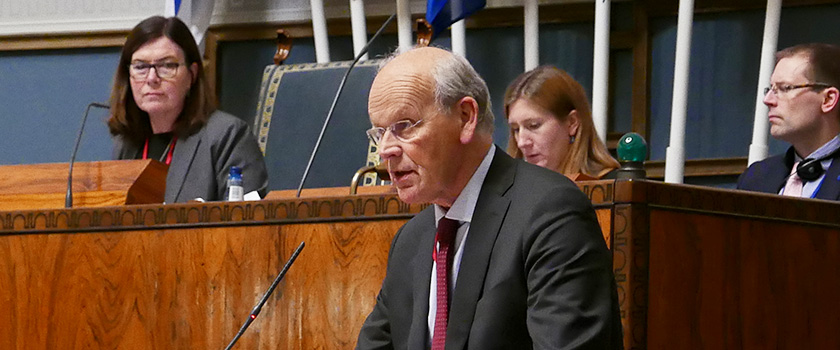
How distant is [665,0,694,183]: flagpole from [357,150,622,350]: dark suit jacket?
2470 mm

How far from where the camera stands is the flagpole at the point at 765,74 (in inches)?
174

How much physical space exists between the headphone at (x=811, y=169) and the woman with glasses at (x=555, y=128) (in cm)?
51

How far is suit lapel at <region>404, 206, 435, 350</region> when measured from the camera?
2051 mm

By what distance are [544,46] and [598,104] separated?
0.54 meters

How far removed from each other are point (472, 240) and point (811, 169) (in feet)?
5.51

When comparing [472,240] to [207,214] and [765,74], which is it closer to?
[207,214]

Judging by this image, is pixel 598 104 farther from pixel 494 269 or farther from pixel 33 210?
pixel 494 269

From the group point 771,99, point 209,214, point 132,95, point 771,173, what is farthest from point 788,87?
point 132,95

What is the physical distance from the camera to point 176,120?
13.3ft

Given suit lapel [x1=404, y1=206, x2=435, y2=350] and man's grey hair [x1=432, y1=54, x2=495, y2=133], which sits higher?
man's grey hair [x1=432, y1=54, x2=495, y2=133]

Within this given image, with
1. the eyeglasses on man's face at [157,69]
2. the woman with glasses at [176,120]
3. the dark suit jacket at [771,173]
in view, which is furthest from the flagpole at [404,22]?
the dark suit jacket at [771,173]

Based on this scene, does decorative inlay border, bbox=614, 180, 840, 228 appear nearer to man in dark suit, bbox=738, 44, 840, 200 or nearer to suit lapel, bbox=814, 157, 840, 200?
suit lapel, bbox=814, 157, 840, 200

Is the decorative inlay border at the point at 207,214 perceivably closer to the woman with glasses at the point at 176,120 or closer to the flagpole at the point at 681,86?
the woman with glasses at the point at 176,120

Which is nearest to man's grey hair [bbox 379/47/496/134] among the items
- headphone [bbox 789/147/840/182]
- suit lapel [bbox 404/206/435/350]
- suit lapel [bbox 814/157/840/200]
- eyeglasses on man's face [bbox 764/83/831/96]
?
suit lapel [bbox 404/206/435/350]
